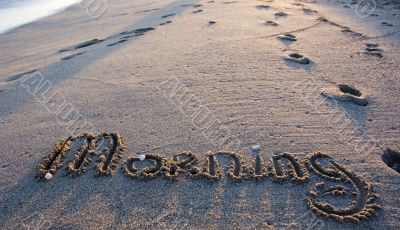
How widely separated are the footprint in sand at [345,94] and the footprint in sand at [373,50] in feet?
3.63

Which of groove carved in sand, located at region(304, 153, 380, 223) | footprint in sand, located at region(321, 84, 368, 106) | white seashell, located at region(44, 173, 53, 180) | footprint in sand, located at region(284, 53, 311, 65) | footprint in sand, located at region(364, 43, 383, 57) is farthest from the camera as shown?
footprint in sand, located at region(364, 43, 383, 57)

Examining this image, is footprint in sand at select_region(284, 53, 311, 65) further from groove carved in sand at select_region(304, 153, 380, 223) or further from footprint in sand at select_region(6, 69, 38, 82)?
footprint in sand at select_region(6, 69, 38, 82)

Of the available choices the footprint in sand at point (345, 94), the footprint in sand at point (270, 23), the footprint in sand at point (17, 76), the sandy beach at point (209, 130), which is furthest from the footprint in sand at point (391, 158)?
the footprint in sand at point (17, 76)

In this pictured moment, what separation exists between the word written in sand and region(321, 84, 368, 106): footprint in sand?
917mm

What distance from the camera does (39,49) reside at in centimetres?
566

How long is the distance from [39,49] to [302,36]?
4151 millimetres

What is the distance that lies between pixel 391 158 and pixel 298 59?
69.5 inches

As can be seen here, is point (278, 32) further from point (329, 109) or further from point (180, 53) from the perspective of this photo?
point (329, 109)

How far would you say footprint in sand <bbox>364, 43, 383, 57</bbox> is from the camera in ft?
14.0

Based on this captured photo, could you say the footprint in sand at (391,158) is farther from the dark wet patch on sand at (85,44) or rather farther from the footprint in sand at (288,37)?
the dark wet patch on sand at (85,44)

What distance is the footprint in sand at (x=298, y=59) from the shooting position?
3.96 metres

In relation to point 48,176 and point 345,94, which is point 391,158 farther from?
point 48,176

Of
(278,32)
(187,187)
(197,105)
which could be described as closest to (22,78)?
(197,105)

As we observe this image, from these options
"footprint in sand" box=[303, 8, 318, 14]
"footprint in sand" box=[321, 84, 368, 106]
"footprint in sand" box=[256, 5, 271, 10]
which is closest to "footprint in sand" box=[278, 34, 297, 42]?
"footprint in sand" box=[321, 84, 368, 106]
